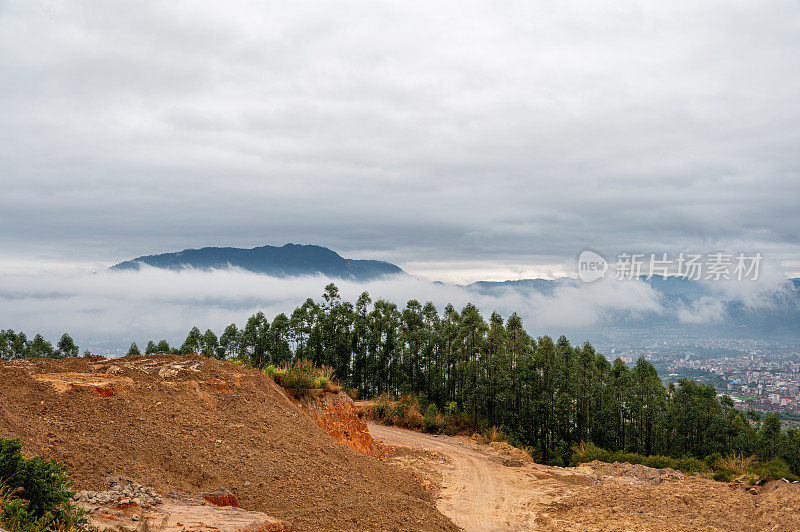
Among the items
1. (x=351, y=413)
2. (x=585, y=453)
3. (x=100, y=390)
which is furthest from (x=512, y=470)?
(x=100, y=390)

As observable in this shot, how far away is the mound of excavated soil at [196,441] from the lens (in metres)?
7.42

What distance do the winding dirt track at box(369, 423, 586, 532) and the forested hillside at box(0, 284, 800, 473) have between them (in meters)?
7.50

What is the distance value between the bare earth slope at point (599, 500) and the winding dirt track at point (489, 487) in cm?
3

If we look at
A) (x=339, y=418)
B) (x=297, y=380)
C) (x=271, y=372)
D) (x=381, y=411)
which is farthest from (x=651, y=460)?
(x=271, y=372)

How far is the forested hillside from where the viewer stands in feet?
102

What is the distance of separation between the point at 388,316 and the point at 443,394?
7324 millimetres

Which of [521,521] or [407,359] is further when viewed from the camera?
[407,359]

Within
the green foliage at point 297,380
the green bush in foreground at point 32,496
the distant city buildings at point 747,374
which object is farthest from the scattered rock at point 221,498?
the distant city buildings at point 747,374

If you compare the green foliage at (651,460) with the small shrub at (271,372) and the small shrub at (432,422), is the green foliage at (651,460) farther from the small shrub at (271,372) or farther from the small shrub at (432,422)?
the small shrub at (271,372)

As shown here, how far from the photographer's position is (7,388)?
329 inches

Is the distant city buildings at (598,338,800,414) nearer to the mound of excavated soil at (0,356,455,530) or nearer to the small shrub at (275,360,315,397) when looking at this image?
the small shrub at (275,360,315,397)

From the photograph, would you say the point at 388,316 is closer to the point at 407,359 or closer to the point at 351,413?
the point at 407,359

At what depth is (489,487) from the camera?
15547 millimetres

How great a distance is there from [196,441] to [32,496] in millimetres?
3814
